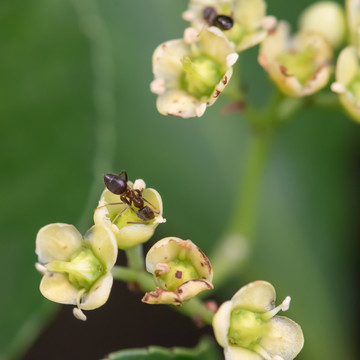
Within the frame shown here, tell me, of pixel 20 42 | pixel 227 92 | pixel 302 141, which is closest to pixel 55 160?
pixel 20 42

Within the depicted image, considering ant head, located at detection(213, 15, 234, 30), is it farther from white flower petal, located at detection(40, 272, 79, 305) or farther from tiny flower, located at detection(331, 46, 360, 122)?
white flower petal, located at detection(40, 272, 79, 305)

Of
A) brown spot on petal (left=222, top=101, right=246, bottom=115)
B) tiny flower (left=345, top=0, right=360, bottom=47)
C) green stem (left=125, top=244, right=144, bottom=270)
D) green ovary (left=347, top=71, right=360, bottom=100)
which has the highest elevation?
tiny flower (left=345, top=0, right=360, bottom=47)

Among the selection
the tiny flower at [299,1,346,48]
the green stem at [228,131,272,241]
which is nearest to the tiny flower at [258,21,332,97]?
the tiny flower at [299,1,346,48]

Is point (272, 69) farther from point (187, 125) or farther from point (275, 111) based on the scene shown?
point (187, 125)

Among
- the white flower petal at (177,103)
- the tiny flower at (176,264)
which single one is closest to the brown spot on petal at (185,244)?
the tiny flower at (176,264)

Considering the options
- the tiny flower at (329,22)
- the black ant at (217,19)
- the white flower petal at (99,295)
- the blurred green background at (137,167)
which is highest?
the black ant at (217,19)

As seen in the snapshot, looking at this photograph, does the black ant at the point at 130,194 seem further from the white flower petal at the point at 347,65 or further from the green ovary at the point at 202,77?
the white flower petal at the point at 347,65

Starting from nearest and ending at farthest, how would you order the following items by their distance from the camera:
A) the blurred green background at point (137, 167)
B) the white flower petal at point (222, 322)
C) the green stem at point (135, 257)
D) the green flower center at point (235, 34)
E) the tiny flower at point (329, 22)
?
the white flower petal at point (222, 322)
the green stem at point (135, 257)
the green flower center at point (235, 34)
the tiny flower at point (329, 22)
the blurred green background at point (137, 167)
